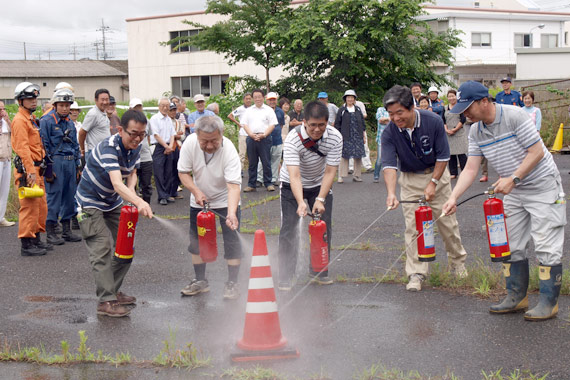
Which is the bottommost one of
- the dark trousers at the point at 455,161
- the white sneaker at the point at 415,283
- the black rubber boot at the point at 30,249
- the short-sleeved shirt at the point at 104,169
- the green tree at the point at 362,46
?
the white sneaker at the point at 415,283

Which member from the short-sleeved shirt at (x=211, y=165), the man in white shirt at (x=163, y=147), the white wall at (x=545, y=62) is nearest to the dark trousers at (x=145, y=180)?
the man in white shirt at (x=163, y=147)

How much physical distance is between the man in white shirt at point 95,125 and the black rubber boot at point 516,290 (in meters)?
6.78

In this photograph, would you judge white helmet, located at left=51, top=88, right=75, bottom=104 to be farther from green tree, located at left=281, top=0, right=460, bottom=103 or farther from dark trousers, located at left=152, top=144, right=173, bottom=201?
green tree, located at left=281, top=0, right=460, bottom=103

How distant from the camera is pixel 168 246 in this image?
30.1ft

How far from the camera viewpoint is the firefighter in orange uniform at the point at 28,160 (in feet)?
28.2

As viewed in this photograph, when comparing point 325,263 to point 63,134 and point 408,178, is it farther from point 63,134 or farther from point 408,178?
point 63,134

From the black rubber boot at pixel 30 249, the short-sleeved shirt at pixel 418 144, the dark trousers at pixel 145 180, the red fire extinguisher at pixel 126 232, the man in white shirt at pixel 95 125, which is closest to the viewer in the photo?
the red fire extinguisher at pixel 126 232

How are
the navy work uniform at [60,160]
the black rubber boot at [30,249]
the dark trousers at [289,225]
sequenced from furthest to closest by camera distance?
1. the navy work uniform at [60,160]
2. the black rubber boot at [30,249]
3. the dark trousers at [289,225]

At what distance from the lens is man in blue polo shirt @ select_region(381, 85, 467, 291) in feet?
20.2

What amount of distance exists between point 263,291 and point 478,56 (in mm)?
50442

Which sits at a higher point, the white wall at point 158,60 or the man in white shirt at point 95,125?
the white wall at point 158,60

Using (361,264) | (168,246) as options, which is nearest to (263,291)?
(361,264)

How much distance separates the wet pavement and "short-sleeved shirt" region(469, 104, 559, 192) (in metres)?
1.21

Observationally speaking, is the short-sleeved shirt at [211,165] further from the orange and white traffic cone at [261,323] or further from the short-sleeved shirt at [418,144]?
the short-sleeved shirt at [418,144]
